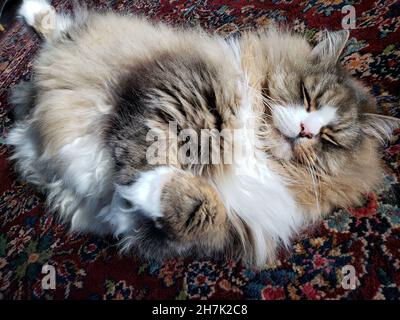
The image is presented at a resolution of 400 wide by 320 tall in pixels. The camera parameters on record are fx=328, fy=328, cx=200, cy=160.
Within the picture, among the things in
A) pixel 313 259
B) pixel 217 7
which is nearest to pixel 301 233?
pixel 313 259

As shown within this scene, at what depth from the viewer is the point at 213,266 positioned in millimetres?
1038

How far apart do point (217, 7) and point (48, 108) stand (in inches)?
48.5

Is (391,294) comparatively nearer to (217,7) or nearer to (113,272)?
(113,272)

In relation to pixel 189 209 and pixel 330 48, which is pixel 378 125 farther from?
pixel 189 209

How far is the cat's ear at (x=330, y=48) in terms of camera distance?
45.9 inches

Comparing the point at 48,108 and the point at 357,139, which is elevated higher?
the point at 48,108

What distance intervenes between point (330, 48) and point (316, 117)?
1.06 feet

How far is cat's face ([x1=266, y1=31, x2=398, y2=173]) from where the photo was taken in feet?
3.40

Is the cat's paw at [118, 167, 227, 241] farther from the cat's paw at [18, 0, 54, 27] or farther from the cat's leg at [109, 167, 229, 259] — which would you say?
the cat's paw at [18, 0, 54, 27]

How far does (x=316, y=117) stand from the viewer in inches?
40.8

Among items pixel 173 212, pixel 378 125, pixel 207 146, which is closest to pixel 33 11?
pixel 207 146

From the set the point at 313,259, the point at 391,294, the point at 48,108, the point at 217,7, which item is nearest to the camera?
the point at 391,294
